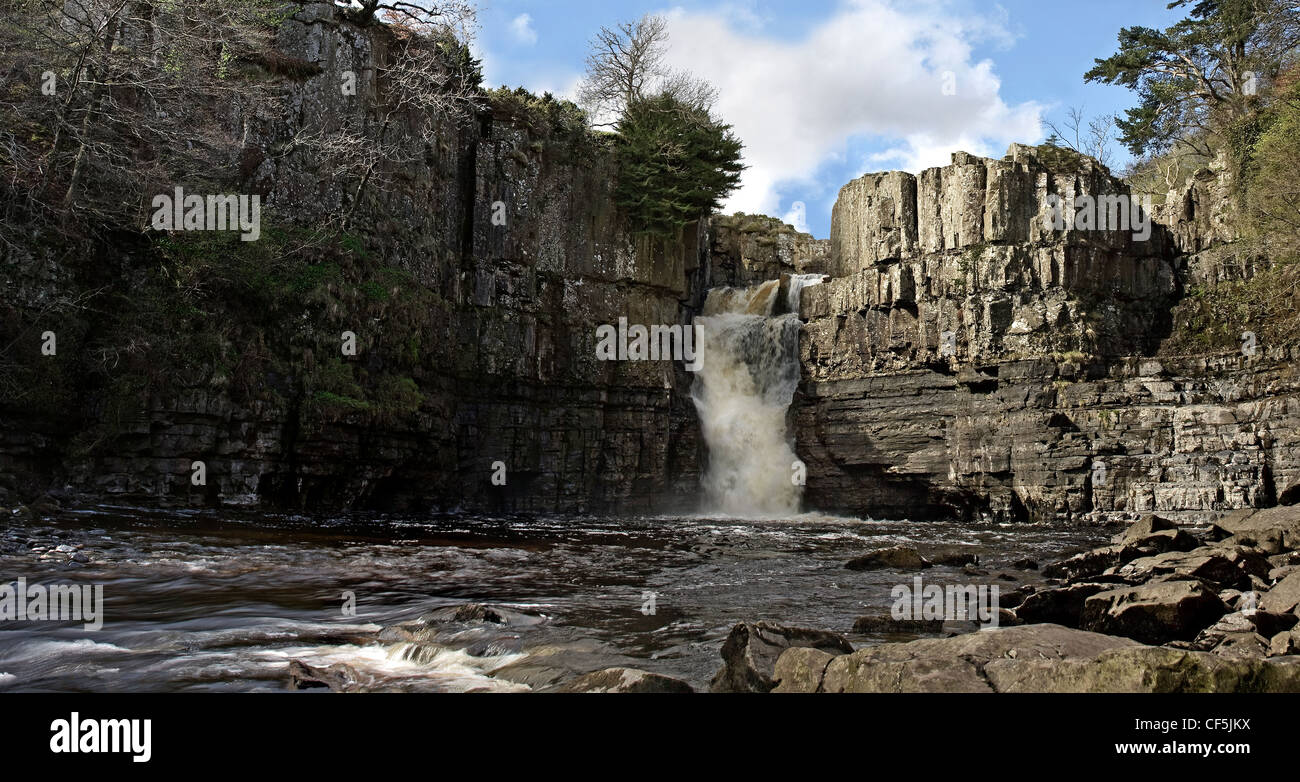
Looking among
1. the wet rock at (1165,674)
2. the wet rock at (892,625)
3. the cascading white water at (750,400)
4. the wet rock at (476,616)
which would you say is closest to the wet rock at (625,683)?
the wet rock at (1165,674)

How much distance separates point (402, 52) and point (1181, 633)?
30.3 m

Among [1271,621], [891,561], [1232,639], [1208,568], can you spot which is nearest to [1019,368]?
[891,561]

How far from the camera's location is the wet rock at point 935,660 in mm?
5562

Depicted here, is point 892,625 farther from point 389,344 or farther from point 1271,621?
point 389,344

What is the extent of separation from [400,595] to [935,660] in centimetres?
792

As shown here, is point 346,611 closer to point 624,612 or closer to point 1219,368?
point 624,612

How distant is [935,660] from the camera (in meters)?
5.91

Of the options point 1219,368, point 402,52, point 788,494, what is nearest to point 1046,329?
point 1219,368

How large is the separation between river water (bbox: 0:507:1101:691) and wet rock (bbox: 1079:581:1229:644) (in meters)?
2.55

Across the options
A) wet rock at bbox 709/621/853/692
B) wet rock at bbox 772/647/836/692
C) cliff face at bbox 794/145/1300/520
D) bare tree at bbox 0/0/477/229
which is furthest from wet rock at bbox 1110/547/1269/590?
bare tree at bbox 0/0/477/229

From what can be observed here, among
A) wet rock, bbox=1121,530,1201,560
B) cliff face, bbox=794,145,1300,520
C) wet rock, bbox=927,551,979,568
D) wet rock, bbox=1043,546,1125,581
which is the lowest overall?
wet rock, bbox=927,551,979,568

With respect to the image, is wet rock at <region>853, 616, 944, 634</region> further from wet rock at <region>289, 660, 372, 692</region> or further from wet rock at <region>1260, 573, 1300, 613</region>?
wet rock at <region>289, 660, 372, 692</region>

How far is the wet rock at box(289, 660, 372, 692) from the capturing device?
650 cm
